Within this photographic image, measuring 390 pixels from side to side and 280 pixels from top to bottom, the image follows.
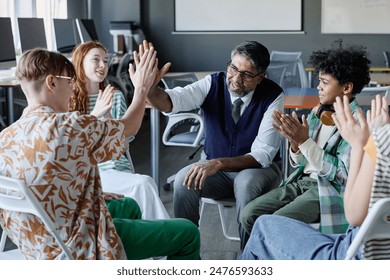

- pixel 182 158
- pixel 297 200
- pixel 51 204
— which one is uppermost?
pixel 51 204

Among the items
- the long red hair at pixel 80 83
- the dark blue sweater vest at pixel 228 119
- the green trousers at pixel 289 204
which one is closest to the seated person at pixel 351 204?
the green trousers at pixel 289 204

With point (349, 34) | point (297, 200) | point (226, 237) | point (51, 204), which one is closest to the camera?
point (51, 204)

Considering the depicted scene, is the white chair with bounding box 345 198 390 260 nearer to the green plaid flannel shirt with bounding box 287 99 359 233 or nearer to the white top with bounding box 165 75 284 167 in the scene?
the green plaid flannel shirt with bounding box 287 99 359 233

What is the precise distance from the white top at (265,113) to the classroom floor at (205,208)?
658 millimetres

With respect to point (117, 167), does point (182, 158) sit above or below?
below

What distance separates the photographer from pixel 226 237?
3.58 meters

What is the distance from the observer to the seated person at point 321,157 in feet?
8.21

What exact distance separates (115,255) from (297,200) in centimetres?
96

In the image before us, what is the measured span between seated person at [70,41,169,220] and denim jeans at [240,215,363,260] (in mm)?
961

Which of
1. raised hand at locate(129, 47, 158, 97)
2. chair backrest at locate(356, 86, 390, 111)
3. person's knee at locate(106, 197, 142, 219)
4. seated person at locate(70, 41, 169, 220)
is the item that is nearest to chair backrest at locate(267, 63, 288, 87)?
chair backrest at locate(356, 86, 390, 111)

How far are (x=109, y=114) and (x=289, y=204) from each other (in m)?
0.94
